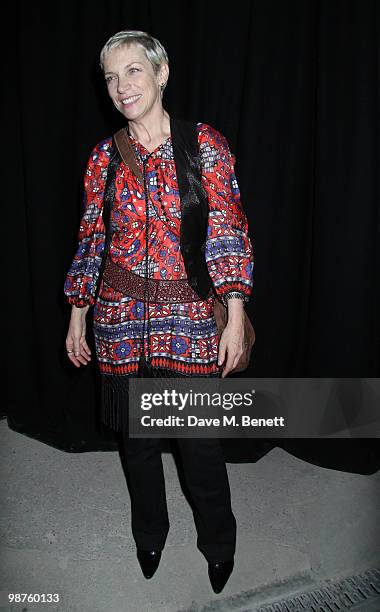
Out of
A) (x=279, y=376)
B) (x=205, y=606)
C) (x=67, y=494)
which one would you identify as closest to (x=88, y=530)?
(x=67, y=494)

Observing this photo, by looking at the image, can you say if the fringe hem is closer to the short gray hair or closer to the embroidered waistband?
the embroidered waistband

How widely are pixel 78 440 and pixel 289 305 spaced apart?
1.11 m

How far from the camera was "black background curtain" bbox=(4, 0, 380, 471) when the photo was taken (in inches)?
80.8

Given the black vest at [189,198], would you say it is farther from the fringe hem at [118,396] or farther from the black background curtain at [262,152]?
the black background curtain at [262,152]

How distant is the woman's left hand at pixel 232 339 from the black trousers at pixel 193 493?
0.81 feet

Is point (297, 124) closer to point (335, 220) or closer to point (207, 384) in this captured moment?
point (335, 220)

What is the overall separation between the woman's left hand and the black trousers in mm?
246

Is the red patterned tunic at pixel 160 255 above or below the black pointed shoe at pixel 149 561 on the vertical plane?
above

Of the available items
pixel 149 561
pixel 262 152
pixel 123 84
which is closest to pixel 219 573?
pixel 149 561

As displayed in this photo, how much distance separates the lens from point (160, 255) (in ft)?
4.73

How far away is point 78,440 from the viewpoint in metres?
2.44

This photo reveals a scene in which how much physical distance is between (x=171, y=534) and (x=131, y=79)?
57.4 inches

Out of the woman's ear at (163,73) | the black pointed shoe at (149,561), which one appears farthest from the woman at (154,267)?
the black pointed shoe at (149,561)

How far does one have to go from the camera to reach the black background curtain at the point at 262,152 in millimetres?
2053
